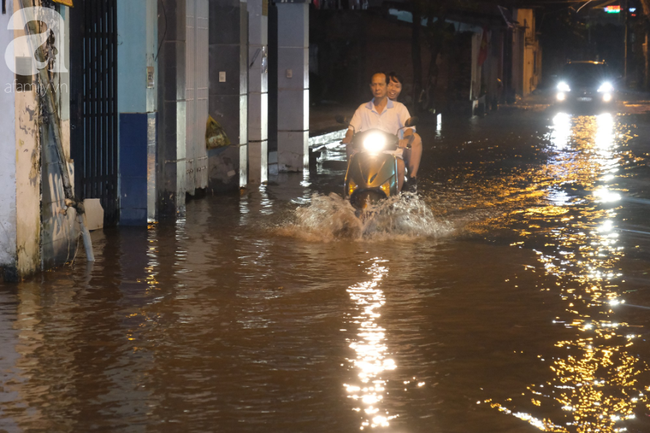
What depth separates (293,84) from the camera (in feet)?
55.3

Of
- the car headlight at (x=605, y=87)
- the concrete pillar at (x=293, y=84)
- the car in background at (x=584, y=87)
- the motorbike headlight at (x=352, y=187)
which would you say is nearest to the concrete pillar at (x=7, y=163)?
the motorbike headlight at (x=352, y=187)

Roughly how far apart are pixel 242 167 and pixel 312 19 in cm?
2514

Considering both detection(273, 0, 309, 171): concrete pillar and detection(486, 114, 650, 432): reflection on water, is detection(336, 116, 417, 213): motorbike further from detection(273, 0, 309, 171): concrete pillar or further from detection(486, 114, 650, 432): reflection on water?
detection(273, 0, 309, 171): concrete pillar

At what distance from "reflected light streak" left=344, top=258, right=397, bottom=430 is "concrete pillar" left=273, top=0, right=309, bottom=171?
9.06 metres

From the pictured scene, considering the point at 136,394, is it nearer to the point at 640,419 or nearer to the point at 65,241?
the point at 640,419

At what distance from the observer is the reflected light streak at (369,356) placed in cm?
496

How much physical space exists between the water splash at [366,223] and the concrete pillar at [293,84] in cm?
625

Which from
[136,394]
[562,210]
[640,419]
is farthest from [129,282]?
[562,210]

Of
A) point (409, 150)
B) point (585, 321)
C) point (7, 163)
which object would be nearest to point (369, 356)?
point (585, 321)

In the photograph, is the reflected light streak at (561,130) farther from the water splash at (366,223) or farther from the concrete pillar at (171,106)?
the water splash at (366,223)

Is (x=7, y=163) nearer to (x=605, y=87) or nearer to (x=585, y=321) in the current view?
(x=585, y=321)

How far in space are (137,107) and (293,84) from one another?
615cm

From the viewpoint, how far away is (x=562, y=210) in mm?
12188

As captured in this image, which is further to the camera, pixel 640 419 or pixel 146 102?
A: pixel 146 102
